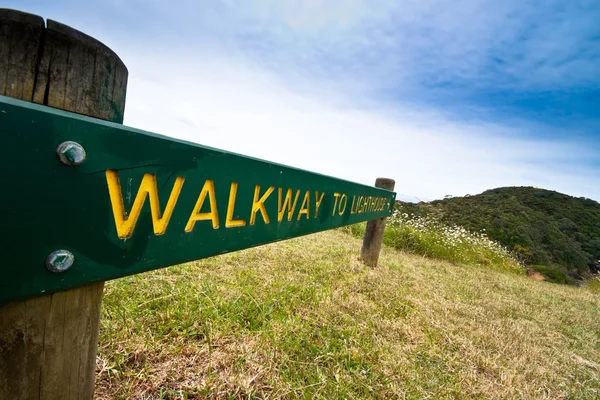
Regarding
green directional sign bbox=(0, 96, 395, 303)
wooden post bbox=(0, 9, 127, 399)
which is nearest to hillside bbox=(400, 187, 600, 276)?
green directional sign bbox=(0, 96, 395, 303)

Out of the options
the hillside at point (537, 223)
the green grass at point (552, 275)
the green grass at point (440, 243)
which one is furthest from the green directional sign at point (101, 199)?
the green grass at point (552, 275)

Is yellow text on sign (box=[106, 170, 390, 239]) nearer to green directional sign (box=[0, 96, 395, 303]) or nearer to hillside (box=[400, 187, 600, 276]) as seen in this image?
green directional sign (box=[0, 96, 395, 303])

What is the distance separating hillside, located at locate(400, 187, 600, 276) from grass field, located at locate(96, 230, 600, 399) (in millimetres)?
6484

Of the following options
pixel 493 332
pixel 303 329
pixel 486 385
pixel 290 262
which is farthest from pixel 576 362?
pixel 290 262

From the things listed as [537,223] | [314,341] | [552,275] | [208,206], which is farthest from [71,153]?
[537,223]

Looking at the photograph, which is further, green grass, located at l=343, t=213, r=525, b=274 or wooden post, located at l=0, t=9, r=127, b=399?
green grass, located at l=343, t=213, r=525, b=274

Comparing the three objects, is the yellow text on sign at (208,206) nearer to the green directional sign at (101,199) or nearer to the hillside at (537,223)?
the green directional sign at (101,199)

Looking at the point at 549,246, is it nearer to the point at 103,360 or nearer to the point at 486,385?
the point at 486,385

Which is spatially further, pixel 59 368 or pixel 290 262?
pixel 290 262

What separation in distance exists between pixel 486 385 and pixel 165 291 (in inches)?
81.7

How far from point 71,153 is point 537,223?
22.3 meters

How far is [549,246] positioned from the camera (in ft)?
50.4

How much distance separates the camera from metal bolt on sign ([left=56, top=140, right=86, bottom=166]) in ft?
1.45

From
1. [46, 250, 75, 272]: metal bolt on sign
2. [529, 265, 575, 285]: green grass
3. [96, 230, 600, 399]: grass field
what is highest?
[46, 250, 75, 272]: metal bolt on sign
